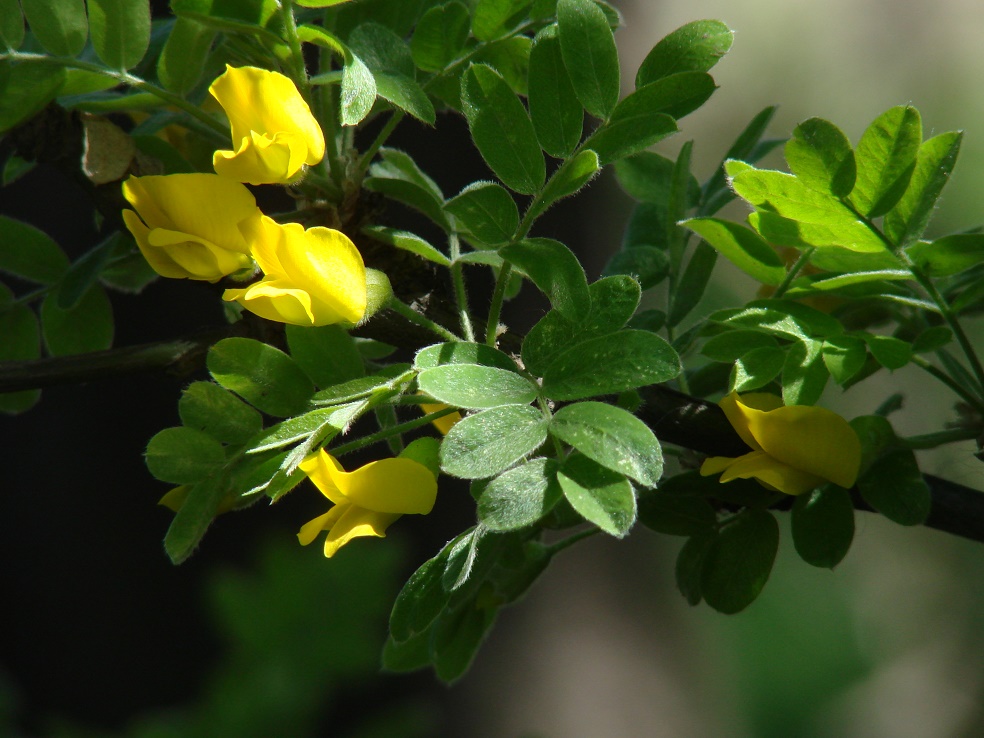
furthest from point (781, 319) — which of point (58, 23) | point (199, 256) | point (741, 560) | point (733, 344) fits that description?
point (58, 23)

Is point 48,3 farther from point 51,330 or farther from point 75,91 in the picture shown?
point 51,330

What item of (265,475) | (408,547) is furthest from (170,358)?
(408,547)

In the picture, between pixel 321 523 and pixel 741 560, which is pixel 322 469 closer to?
pixel 321 523

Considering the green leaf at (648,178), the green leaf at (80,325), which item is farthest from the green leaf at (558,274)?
the green leaf at (80,325)

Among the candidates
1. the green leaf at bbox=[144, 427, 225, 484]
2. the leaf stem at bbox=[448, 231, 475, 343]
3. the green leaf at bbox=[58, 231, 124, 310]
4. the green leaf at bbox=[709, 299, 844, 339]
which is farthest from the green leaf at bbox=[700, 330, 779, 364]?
the green leaf at bbox=[58, 231, 124, 310]

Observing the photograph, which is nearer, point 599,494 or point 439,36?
point 599,494
